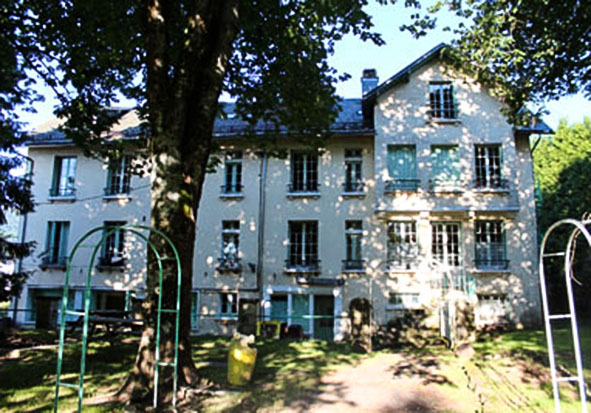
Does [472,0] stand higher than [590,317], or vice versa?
[472,0]

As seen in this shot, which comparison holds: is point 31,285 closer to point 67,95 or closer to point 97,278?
point 97,278

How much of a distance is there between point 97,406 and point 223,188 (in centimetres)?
1575

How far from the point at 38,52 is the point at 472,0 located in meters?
11.2

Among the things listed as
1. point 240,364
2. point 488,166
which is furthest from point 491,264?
point 240,364

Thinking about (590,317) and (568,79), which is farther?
(590,317)

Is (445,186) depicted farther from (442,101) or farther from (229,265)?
(229,265)

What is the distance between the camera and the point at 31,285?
22719 mm

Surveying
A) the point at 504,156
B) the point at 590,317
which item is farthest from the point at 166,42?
the point at 590,317

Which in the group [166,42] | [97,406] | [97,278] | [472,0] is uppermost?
[472,0]

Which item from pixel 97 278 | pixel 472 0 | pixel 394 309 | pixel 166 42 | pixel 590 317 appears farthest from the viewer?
pixel 590 317

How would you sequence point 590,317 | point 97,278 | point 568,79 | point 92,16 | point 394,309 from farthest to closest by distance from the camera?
point 590,317 < point 97,278 < point 394,309 < point 568,79 < point 92,16

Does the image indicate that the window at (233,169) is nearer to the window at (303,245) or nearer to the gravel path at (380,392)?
the window at (303,245)

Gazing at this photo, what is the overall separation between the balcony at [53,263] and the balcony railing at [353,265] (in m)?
13.2

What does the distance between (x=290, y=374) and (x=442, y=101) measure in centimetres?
1572
